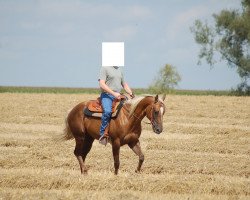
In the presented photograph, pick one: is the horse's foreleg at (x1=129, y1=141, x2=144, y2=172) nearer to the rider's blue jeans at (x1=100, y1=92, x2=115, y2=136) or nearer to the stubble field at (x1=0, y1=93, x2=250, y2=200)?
the stubble field at (x1=0, y1=93, x2=250, y2=200)

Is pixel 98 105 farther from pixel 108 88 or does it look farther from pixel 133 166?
pixel 133 166

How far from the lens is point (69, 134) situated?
41.8 ft

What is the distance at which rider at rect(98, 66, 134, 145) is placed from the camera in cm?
1095

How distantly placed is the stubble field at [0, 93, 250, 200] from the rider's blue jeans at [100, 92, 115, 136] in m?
1.05

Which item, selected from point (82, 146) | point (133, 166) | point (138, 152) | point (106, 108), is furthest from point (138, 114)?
point (133, 166)

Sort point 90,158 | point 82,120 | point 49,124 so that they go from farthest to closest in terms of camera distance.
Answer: point 49,124, point 90,158, point 82,120

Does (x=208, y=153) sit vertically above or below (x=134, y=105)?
below

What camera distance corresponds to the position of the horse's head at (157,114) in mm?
10664

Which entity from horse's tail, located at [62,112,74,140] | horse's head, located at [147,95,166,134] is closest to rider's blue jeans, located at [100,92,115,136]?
horse's head, located at [147,95,166,134]

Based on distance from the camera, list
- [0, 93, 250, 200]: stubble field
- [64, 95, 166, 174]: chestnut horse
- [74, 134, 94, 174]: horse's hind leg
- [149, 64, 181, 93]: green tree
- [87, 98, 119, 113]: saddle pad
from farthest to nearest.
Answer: [149, 64, 181, 93]: green tree < [74, 134, 94, 174]: horse's hind leg < [87, 98, 119, 113]: saddle pad < [64, 95, 166, 174]: chestnut horse < [0, 93, 250, 200]: stubble field

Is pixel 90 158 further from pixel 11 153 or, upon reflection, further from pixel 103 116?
pixel 103 116

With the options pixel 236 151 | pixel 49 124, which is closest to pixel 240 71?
pixel 49 124

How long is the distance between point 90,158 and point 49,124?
1021 centimetres

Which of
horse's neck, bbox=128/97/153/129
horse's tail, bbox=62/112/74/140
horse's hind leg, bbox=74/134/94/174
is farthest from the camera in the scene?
horse's tail, bbox=62/112/74/140
